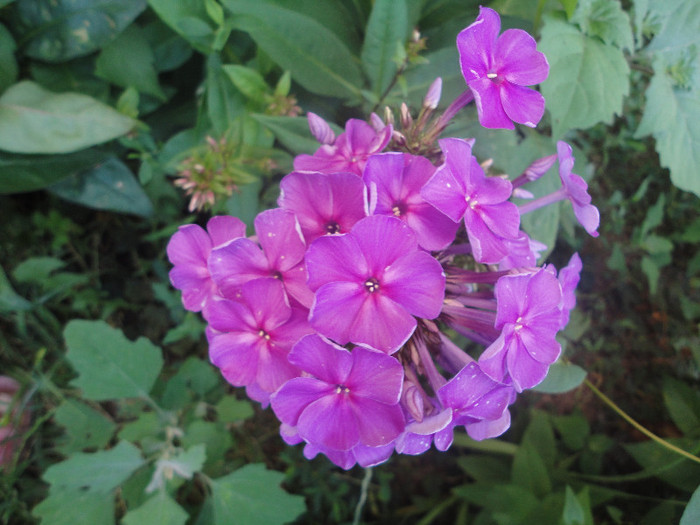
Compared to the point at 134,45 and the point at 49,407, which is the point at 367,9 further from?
the point at 49,407

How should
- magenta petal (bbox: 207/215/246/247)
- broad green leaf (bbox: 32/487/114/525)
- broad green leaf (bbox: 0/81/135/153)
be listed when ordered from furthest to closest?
broad green leaf (bbox: 0/81/135/153)
broad green leaf (bbox: 32/487/114/525)
magenta petal (bbox: 207/215/246/247)

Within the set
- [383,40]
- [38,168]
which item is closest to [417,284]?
[383,40]

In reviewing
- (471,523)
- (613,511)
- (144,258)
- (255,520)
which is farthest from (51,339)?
(613,511)

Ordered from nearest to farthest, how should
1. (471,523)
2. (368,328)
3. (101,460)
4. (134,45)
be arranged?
(368,328)
(101,460)
(134,45)
(471,523)

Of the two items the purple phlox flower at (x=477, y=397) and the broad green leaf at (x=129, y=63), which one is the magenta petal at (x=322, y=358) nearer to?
the purple phlox flower at (x=477, y=397)

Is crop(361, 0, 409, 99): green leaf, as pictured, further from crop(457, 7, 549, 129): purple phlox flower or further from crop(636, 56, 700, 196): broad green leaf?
crop(636, 56, 700, 196): broad green leaf

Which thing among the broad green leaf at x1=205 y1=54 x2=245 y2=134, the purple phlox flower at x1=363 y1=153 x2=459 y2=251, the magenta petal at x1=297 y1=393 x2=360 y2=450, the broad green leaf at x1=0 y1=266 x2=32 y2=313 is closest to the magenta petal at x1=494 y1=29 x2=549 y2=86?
the purple phlox flower at x1=363 y1=153 x2=459 y2=251
